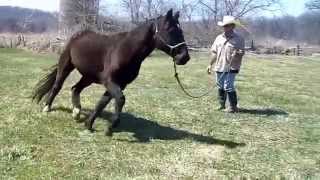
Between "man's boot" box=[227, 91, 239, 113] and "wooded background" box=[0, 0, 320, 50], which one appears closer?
"man's boot" box=[227, 91, 239, 113]

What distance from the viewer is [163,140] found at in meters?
8.05

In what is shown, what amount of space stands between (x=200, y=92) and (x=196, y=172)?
732cm

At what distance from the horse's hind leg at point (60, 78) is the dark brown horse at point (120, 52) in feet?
1.20

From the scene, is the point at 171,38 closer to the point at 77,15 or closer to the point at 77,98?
the point at 77,98

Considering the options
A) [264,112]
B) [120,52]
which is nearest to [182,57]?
[120,52]

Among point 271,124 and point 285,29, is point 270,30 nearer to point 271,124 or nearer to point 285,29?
point 285,29

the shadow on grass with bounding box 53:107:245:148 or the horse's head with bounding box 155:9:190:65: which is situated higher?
the horse's head with bounding box 155:9:190:65

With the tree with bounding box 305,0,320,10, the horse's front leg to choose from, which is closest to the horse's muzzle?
the horse's front leg

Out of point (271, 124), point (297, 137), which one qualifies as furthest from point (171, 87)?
point (297, 137)

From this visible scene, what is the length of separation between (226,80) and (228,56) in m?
0.47

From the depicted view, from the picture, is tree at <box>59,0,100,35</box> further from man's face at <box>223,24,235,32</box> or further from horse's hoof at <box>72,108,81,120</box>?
horse's hoof at <box>72,108,81,120</box>

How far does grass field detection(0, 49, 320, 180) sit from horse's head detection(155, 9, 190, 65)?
4.14 feet

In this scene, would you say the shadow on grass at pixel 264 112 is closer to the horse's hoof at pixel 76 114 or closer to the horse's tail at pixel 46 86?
the horse's hoof at pixel 76 114

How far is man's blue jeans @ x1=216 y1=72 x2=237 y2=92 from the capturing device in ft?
33.7
